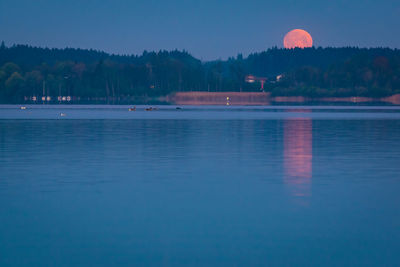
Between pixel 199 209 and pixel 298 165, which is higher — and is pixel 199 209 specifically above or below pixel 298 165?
above

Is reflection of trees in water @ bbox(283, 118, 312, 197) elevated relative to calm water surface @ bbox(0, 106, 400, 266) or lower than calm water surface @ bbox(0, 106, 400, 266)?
lower

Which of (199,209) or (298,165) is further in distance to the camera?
(298,165)

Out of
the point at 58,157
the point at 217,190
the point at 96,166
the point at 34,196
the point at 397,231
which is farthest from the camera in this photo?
the point at 58,157

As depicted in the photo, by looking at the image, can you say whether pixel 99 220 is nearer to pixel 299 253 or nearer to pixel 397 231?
pixel 299 253

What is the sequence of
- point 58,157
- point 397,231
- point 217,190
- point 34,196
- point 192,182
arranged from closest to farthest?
point 397,231 < point 34,196 < point 217,190 < point 192,182 < point 58,157

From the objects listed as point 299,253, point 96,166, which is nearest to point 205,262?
point 299,253

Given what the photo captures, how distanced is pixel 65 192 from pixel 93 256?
23.9ft

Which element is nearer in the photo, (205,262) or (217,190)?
(205,262)

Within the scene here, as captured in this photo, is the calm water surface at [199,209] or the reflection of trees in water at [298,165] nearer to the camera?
the calm water surface at [199,209]

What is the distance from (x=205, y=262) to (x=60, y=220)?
4.68 m

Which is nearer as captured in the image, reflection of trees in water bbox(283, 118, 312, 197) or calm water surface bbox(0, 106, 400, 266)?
calm water surface bbox(0, 106, 400, 266)

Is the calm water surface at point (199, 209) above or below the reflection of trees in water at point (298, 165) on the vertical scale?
above

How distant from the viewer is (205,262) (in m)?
11.3

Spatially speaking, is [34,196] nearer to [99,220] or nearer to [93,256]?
[99,220]
